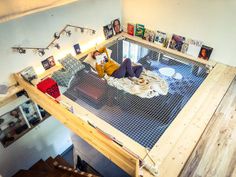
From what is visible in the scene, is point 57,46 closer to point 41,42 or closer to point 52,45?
point 52,45

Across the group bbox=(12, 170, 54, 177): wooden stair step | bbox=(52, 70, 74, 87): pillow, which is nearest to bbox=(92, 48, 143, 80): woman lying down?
bbox=(52, 70, 74, 87): pillow

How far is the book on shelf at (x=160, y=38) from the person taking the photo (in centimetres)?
237

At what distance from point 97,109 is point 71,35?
3.03 ft

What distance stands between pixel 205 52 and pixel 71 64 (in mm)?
1381

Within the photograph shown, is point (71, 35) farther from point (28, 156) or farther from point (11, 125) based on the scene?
point (28, 156)

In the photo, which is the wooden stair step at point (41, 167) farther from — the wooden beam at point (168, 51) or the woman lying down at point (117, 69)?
the wooden beam at point (168, 51)

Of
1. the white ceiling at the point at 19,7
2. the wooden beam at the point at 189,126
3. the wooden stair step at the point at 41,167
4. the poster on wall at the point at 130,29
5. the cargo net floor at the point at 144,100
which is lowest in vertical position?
the wooden stair step at the point at 41,167

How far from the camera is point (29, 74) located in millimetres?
1854

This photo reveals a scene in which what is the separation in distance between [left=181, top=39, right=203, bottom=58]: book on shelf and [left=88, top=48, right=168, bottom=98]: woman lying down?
56 cm

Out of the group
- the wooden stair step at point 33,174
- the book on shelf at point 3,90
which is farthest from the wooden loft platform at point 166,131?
the wooden stair step at point 33,174

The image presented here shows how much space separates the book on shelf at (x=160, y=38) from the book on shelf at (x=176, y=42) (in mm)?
89

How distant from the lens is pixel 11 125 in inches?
81.4

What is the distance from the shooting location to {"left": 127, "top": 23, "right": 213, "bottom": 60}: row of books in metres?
2.16

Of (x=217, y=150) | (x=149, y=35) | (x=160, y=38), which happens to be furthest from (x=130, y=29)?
(x=217, y=150)
